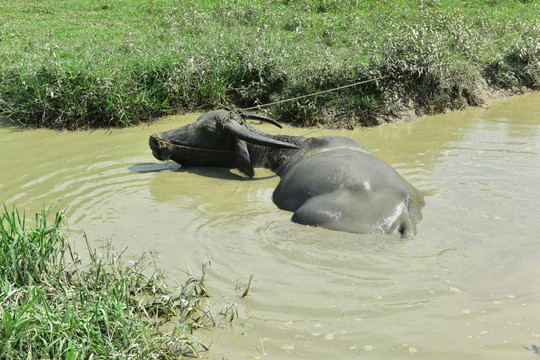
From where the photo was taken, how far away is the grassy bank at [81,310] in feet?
9.09

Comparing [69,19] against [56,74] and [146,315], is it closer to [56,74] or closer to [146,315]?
[56,74]

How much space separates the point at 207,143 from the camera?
627 cm

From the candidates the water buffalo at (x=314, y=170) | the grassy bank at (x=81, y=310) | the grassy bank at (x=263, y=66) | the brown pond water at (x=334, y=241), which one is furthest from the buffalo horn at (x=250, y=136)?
the grassy bank at (x=81, y=310)

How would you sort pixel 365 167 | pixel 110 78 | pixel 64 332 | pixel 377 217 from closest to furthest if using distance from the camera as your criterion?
pixel 64 332
pixel 377 217
pixel 365 167
pixel 110 78

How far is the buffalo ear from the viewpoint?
19.4ft

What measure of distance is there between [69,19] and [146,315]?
9.62 m

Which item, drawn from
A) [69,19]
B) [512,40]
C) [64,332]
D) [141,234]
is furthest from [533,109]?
[69,19]

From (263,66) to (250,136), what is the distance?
2674mm

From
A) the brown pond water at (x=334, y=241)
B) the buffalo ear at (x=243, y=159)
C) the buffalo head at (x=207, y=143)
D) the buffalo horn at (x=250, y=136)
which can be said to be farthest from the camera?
the buffalo head at (x=207, y=143)

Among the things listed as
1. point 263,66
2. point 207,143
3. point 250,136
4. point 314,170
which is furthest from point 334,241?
point 263,66

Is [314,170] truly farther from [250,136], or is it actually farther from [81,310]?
[81,310]

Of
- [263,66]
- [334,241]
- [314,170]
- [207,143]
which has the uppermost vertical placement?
[263,66]

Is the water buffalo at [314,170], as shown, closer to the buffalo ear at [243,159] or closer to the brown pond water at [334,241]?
the buffalo ear at [243,159]

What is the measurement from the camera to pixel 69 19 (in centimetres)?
1153
